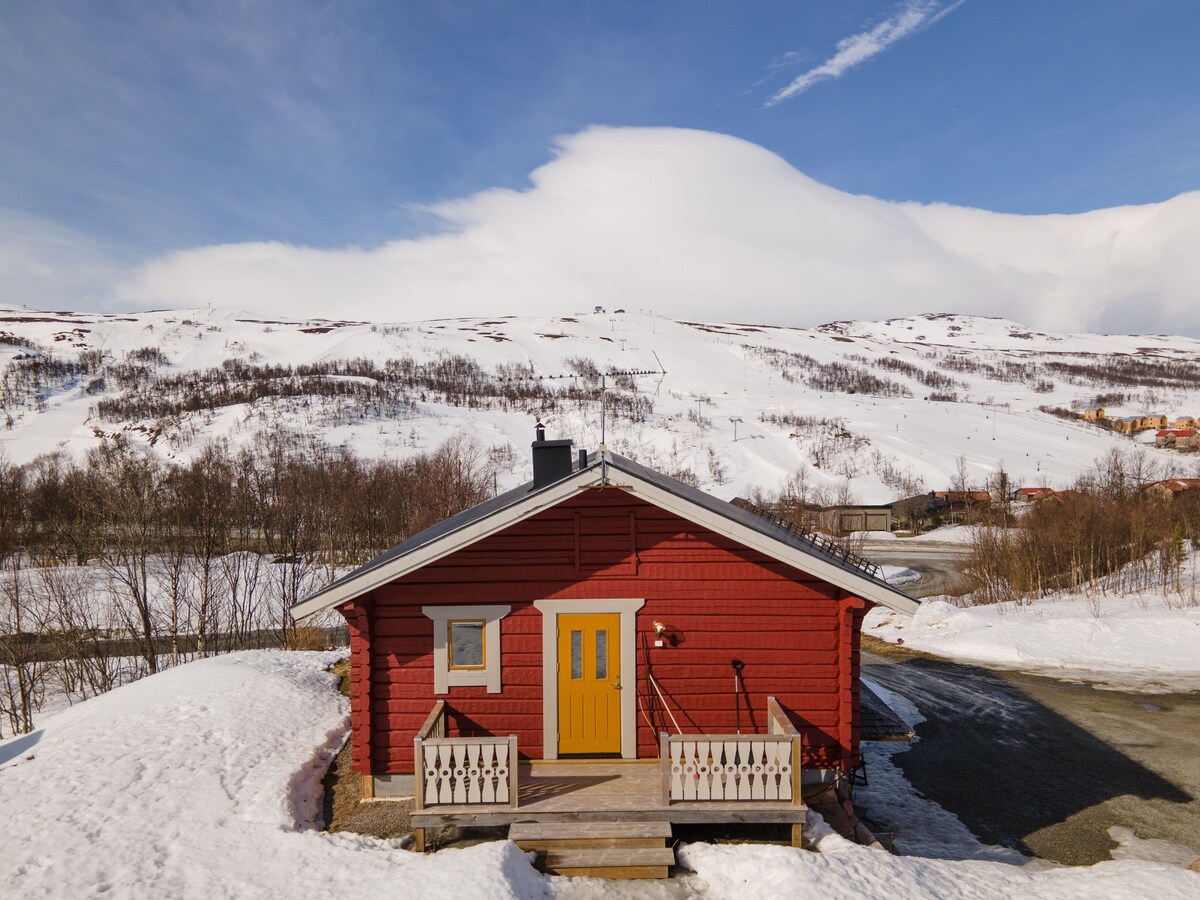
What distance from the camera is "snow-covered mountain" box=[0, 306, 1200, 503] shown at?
78.2 meters

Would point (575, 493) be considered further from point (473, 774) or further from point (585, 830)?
point (585, 830)

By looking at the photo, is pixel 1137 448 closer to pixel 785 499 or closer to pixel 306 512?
pixel 785 499

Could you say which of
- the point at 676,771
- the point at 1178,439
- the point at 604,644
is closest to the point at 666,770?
the point at 676,771

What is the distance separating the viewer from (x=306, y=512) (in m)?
49.9

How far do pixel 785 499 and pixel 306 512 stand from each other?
42.3m

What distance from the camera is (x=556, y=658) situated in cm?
1038

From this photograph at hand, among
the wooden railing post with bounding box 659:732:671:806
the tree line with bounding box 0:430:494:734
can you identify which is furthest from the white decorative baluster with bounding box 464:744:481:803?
the tree line with bounding box 0:430:494:734

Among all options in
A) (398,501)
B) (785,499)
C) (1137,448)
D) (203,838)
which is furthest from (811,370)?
(203,838)

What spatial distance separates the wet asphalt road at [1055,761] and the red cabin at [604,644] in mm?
3354

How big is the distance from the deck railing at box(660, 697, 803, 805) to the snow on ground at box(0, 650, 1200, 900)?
70cm

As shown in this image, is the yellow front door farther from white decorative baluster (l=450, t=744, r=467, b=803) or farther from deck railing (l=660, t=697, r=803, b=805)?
white decorative baluster (l=450, t=744, r=467, b=803)

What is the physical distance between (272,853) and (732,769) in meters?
6.51

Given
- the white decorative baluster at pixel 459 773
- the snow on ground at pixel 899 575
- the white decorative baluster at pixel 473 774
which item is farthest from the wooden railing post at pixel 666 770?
the snow on ground at pixel 899 575

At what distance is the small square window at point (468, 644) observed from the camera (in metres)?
10.4
